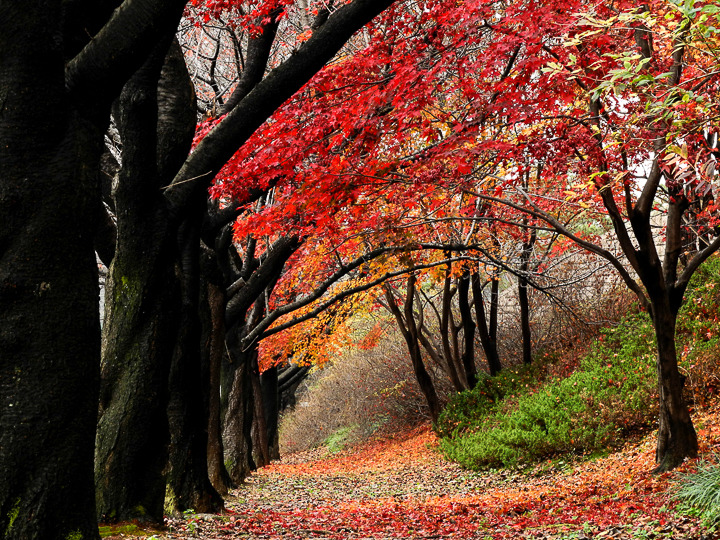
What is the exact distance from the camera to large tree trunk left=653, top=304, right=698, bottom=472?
297 inches

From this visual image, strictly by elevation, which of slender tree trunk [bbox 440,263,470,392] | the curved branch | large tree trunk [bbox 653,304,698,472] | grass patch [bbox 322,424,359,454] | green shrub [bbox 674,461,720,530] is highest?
the curved branch

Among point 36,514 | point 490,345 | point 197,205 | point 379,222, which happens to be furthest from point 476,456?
point 36,514

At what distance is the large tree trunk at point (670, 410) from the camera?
7551mm

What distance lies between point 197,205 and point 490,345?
12.7 metres

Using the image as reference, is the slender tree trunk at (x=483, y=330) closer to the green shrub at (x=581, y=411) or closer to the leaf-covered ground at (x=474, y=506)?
the green shrub at (x=581, y=411)

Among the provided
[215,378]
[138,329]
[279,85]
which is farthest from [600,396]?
[279,85]

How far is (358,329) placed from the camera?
85.8ft

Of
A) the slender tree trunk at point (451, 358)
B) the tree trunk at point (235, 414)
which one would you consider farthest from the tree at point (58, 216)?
Answer: the slender tree trunk at point (451, 358)

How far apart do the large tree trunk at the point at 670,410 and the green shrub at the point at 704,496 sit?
1593 millimetres

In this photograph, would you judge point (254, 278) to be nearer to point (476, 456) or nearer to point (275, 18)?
point (275, 18)

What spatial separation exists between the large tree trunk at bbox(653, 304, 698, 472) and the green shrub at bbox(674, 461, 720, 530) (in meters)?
1.59

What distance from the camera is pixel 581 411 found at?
11938 millimetres

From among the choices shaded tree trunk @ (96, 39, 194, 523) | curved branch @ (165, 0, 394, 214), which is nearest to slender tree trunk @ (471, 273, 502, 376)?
shaded tree trunk @ (96, 39, 194, 523)

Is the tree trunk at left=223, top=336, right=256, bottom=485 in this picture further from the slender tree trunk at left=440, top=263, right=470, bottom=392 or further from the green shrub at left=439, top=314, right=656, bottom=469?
the slender tree trunk at left=440, top=263, right=470, bottom=392
